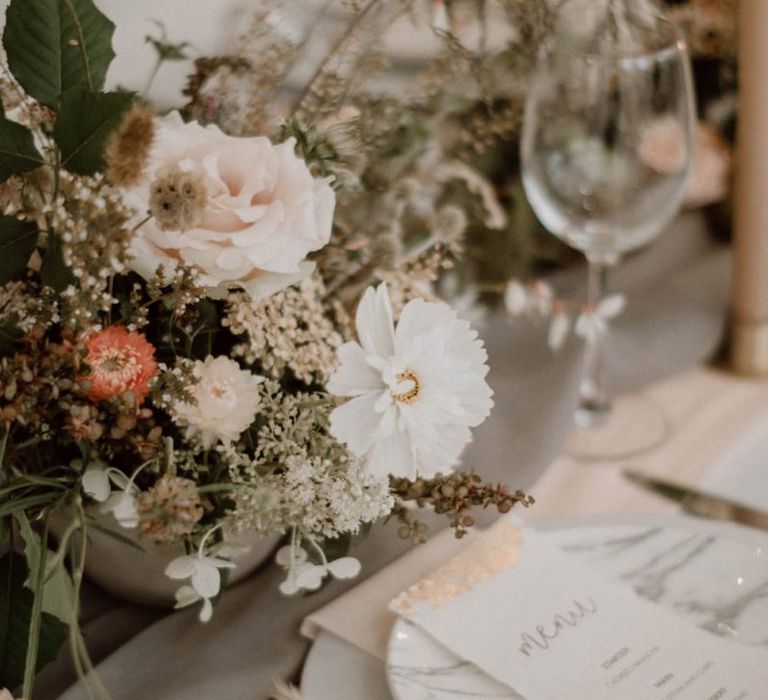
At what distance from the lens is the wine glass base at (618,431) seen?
86 centimetres

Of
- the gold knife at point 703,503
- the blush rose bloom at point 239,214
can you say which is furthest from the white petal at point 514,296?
the blush rose bloom at point 239,214

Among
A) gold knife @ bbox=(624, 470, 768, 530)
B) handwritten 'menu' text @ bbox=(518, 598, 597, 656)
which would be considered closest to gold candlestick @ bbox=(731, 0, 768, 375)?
gold knife @ bbox=(624, 470, 768, 530)

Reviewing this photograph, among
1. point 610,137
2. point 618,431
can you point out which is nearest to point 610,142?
point 610,137

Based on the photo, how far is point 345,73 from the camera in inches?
27.6

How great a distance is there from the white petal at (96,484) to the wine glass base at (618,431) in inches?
19.1

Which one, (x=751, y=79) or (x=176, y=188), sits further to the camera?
(x=751, y=79)

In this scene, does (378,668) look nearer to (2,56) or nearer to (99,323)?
(99,323)

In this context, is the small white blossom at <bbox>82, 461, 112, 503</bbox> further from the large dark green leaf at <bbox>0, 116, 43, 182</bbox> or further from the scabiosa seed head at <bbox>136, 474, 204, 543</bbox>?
the large dark green leaf at <bbox>0, 116, 43, 182</bbox>

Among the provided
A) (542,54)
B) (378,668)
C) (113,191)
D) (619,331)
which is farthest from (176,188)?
(619,331)

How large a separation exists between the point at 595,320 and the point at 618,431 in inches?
4.2

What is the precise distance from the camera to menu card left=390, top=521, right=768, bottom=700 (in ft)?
1.65

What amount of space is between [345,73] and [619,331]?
16.7 inches

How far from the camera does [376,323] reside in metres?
0.46

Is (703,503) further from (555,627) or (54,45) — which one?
(54,45)
